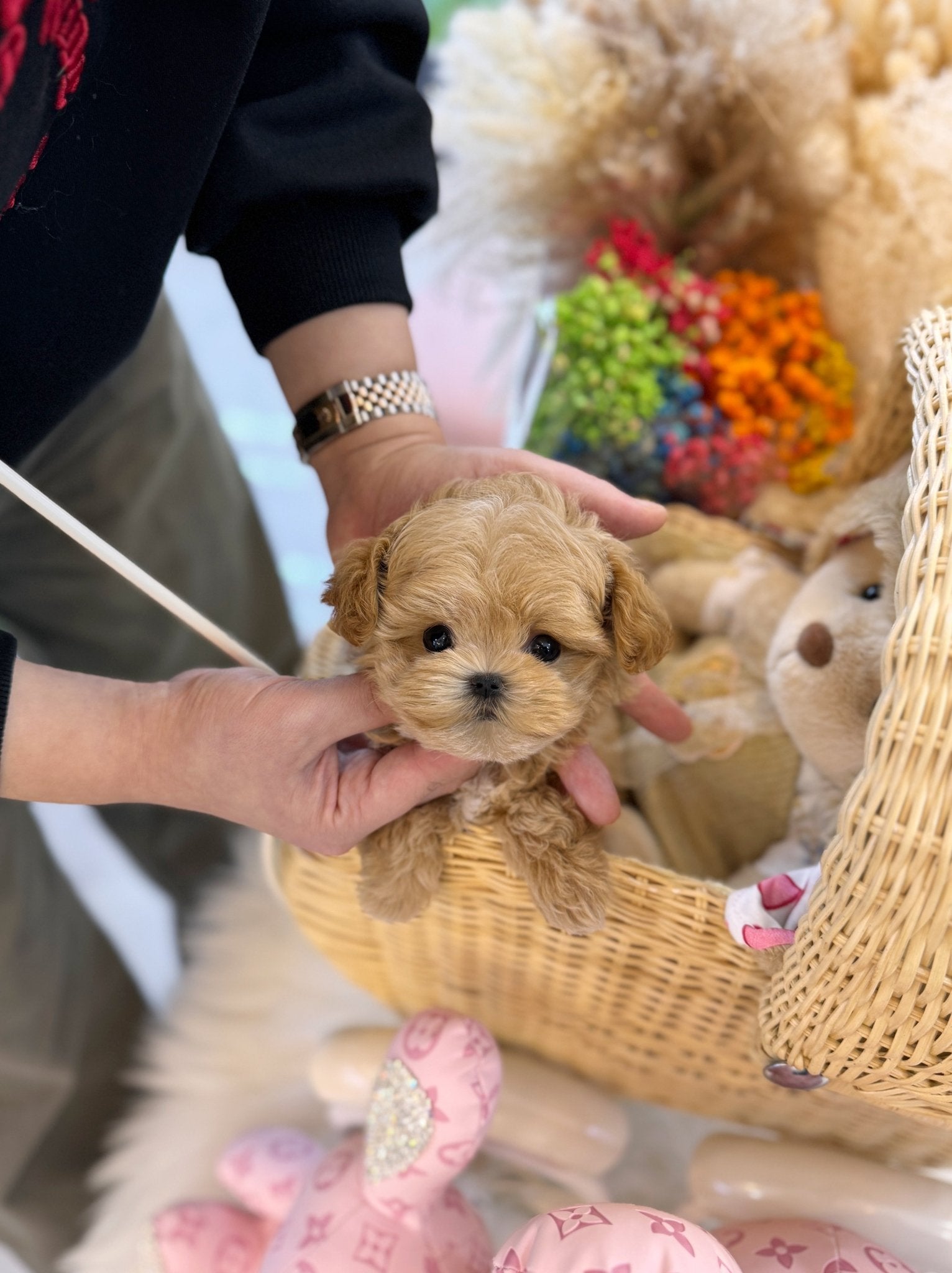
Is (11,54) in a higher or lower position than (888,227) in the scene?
lower

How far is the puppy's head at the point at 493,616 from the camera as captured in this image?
604 millimetres

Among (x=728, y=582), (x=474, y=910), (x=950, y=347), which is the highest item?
(x=950, y=347)

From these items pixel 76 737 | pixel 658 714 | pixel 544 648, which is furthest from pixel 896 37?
pixel 76 737

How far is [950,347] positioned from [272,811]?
1.93ft

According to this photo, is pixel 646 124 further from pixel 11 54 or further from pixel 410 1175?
pixel 410 1175

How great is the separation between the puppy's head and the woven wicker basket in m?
0.17

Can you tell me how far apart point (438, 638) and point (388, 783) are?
12cm

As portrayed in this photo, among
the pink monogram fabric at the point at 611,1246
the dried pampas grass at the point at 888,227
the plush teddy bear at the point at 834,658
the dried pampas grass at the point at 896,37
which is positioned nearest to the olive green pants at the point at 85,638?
the pink monogram fabric at the point at 611,1246

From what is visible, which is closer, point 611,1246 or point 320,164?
point 611,1246

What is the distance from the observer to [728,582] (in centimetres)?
115

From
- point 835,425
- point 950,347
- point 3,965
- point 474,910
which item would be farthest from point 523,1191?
point 835,425

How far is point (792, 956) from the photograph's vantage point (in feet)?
1.99

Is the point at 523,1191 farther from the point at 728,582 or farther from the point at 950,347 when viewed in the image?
the point at 950,347

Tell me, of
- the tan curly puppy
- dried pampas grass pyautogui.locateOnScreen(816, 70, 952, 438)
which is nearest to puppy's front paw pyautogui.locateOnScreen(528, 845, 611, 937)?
the tan curly puppy
